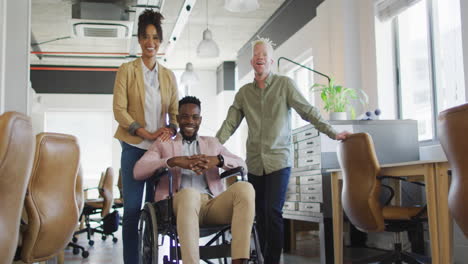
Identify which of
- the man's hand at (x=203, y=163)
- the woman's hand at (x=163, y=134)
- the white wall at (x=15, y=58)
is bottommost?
the man's hand at (x=203, y=163)

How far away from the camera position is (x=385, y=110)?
5387mm

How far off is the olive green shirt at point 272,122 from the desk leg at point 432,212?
0.64 meters

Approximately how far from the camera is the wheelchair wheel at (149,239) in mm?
2510

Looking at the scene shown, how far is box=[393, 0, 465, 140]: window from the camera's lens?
453 centimetres

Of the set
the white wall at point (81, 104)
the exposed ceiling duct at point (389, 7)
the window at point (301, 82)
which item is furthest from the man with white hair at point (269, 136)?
the white wall at point (81, 104)

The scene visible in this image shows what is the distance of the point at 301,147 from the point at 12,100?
2384 millimetres

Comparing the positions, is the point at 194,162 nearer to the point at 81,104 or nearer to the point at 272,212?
the point at 272,212

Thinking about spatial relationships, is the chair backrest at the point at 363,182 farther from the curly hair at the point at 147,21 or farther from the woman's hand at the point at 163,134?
the curly hair at the point at 147,21

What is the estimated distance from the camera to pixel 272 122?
3.30 m

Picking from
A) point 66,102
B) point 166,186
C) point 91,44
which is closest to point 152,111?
point 166,186

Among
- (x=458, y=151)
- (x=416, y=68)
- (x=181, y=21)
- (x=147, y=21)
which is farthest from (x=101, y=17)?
(x=458, y=151)

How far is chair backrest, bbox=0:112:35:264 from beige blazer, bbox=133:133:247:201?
3.76 ft

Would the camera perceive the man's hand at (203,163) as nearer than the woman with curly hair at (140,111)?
Yes

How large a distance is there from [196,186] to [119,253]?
2920mm
